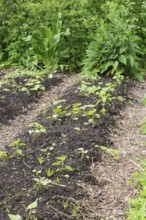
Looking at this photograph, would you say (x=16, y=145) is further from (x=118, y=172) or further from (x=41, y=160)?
(x=118, y=172)

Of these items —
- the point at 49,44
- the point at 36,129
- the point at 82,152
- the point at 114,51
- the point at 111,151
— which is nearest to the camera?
the point at 82,152

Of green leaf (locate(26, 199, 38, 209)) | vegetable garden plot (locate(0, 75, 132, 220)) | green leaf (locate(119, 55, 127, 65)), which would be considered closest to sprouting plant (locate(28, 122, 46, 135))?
vegetable garden plot (locate(0, 75, 132, 220))

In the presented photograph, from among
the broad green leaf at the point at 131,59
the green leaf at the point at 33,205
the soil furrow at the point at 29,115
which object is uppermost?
the broad green leaf at the point at 131,59

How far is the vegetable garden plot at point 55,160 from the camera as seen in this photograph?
9.89ft

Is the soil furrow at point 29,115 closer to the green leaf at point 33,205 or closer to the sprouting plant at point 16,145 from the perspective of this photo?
the sprouting plant at point 16,145

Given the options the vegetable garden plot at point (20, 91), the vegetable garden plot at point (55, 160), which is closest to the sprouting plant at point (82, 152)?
the vegetable garden plot at point (55, 160)

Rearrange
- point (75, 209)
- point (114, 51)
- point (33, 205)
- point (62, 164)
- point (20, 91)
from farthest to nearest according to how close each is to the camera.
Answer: point (114, 51), point (20, 91), point (62, 164), point (75, 209), point (33, 205)

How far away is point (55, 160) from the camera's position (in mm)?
3654

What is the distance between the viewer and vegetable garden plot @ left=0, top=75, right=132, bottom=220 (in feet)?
9.89

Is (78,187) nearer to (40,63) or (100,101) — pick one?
(100,101)

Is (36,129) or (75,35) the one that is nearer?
(36,129)

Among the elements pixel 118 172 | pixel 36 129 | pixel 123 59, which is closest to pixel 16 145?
pixel 36 129

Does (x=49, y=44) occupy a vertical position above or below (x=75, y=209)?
above

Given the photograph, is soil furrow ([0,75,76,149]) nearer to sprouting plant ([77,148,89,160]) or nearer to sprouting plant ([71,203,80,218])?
sprouting plant ([77,148,89,160])
